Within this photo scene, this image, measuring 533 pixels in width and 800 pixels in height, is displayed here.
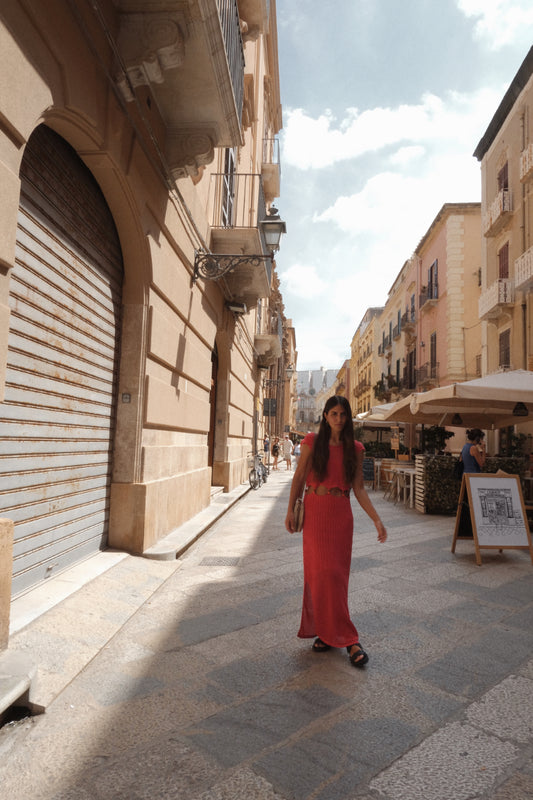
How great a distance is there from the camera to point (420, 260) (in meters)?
28.3

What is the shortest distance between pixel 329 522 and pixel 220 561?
2.99 metres

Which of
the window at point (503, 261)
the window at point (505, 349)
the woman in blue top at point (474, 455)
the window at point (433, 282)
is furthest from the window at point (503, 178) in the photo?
the woman in blue top at point (474, 455)

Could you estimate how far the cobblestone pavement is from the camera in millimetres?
2088

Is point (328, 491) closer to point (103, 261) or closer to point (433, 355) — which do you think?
point (103, 261)

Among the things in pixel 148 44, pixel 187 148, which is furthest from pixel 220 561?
pixel 148 44

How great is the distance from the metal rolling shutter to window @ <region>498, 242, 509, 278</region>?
14624 mm

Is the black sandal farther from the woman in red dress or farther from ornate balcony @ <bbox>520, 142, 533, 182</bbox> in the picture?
ornate balcony @ <bbox>520, 142, 533, 182</bbox>

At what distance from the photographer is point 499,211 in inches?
648

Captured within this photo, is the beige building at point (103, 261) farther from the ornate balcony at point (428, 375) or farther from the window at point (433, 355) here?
the window at point (433, 355)

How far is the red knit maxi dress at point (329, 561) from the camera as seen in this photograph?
3.33 meters

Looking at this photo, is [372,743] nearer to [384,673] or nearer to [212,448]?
[384,673]

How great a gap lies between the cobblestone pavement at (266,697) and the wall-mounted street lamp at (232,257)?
4.60 meters

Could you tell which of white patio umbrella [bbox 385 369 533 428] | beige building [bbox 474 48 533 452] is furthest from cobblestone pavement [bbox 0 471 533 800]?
beige building [bbox 474 48 533 452]

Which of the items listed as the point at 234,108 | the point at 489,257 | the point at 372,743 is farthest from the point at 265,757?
the point at 489,257
